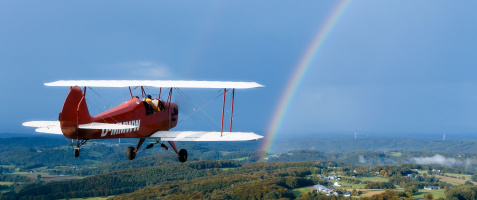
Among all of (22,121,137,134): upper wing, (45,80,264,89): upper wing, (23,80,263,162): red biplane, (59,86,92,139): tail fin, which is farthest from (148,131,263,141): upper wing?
(59,86,92,139): tail fin

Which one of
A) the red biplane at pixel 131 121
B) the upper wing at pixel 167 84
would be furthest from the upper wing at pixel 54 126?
the upper wing at pixel 167 84

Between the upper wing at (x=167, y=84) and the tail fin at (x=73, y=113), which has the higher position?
the upper wing at (x=167, y=84)

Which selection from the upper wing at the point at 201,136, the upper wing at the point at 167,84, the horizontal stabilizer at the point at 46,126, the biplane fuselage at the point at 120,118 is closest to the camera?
the biplane fuselage at the point at 120,118

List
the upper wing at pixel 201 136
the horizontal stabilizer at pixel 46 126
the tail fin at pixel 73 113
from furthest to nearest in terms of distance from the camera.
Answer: the upper wing at pixel 201 136 → the horizontal stabilizer at pixel 46 126 → the tail fin at pixel 73 113

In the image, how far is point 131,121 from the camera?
20.4 metres

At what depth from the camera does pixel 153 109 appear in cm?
2233

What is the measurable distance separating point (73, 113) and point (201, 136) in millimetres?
6265

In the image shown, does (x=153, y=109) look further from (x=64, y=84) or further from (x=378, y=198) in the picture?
(x=378, y=198)

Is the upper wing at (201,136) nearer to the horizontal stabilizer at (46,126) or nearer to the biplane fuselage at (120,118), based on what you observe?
the biplane fuselage at (120,118)

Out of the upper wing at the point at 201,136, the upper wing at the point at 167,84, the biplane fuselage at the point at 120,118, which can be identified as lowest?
the upper wing at the point at 201,136

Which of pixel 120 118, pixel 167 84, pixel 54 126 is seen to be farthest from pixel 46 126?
pixel 167 84

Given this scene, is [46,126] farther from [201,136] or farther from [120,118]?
[201,136]

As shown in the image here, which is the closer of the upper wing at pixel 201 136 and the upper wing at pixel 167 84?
the upper wing at pixel 201 136

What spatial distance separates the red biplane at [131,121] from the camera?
17109 millimetres
